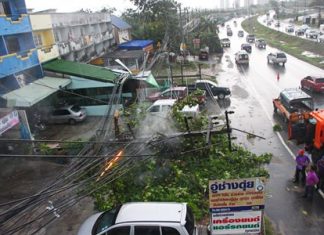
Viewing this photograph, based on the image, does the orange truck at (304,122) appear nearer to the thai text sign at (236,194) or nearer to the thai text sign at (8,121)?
the thai text sign at (236,194)

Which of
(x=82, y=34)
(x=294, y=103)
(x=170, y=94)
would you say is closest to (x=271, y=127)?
(x=294, y=103)

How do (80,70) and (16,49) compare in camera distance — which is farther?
(80,70)

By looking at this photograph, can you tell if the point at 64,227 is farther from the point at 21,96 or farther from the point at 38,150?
the point at 21,96

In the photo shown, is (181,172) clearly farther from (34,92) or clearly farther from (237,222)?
(34,92)

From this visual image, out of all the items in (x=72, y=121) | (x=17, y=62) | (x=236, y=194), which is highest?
(x=17, y=62)

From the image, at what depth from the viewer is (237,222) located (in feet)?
27.9

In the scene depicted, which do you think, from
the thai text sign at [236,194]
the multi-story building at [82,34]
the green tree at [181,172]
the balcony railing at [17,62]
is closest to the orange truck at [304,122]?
the green tree at [181,172]

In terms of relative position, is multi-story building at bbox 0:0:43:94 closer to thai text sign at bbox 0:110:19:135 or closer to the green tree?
thai text sign at bbox 0:110:19:135

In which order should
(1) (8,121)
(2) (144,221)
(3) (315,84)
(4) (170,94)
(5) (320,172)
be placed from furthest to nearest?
(3) (315,84) < (4) (170,94) < (1) (8,121) < (5) (320,172) < (2) (144,221)

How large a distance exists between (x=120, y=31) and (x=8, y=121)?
31906 millimetres

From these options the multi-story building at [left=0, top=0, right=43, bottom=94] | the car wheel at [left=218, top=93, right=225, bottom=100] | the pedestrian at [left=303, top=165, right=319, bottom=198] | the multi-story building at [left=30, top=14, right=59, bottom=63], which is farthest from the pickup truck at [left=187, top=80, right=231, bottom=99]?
the pedestrian at [left=303, top=165, right=319, bottom=198]

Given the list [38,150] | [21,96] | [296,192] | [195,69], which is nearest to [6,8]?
→ [21,96]

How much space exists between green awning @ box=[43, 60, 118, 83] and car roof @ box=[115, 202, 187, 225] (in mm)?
15719

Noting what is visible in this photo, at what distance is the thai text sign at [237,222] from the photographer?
843cm
